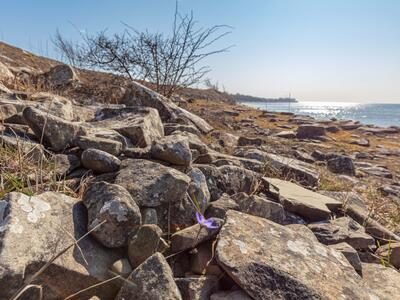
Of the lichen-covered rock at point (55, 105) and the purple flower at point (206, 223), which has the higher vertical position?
the lichen-covered rock at point (55, 105)

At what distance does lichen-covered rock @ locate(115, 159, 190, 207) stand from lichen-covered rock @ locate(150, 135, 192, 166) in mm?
256

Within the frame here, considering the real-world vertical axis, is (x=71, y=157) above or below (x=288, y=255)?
above

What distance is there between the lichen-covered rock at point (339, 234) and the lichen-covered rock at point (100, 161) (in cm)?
145

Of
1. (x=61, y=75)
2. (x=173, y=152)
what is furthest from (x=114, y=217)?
(x=61, y=75)

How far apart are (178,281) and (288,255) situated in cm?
56

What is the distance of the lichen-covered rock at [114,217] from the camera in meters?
1.50

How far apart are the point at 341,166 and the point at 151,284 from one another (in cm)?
534

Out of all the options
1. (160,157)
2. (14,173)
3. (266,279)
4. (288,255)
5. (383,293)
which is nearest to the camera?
(266,279)

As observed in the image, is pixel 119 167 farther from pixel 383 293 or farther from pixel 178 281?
pixel 383 293

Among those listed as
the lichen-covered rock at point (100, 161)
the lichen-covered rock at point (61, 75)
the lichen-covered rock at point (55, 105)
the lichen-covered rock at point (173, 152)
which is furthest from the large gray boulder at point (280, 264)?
the lichen-covered rock at point (61, 75)

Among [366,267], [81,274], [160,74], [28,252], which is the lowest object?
[366,267]

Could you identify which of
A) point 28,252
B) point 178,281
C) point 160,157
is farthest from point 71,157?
point 178,281

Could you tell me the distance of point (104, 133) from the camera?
255 centimetres

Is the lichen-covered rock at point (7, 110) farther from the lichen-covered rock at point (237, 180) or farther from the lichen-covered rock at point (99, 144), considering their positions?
the lichen-covered rock at point (237, 180)
